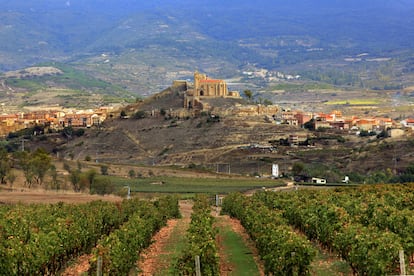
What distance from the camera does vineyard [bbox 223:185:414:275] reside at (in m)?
24.3

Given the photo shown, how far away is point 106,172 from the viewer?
88.2 metres

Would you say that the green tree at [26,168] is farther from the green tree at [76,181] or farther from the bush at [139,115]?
the bush at [139,115]

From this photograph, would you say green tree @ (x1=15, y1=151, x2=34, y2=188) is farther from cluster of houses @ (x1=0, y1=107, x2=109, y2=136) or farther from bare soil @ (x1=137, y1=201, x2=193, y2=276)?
cluster of houses @ (x1=0, y1=107, x2=109, y2=136)

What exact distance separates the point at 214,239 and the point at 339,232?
450 centimetres

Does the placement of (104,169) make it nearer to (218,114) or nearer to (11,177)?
(11,177)

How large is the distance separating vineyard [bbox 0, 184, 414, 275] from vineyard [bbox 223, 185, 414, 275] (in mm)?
29

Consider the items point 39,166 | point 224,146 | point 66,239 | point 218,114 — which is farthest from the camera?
point 218,114

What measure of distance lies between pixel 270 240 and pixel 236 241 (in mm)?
9637

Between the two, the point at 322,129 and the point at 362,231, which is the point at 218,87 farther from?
the point at 362,231

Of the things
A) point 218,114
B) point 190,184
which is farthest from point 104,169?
point 218,114

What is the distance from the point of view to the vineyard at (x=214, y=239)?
2455cm

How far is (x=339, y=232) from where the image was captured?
2920 centimetres

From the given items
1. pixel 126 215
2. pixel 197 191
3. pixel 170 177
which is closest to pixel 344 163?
pixel 170 177

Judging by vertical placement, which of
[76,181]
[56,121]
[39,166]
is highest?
[56,121]
